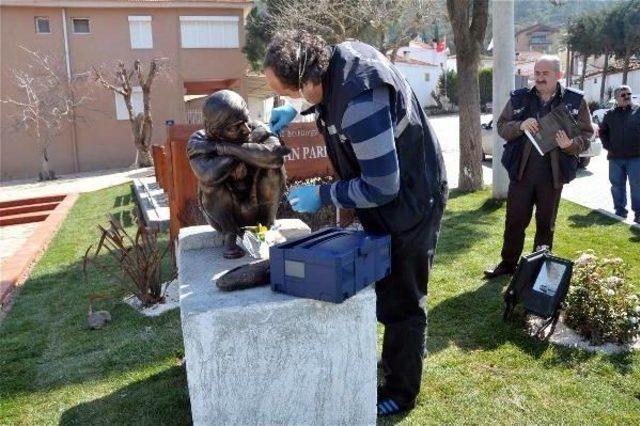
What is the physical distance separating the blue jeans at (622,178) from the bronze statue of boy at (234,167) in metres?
6.01

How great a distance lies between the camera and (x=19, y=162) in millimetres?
21906

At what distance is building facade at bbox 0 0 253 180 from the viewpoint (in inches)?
854

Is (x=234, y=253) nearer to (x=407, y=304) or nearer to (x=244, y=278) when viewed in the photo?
(x=244, y=278)

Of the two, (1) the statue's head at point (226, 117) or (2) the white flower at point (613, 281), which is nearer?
(1) the statue's head at point (226, 117)

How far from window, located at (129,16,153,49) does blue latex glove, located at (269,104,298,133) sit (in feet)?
70.1

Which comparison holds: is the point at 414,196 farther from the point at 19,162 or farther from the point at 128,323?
the point at 19,162

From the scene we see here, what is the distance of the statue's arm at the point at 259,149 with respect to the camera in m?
3.04

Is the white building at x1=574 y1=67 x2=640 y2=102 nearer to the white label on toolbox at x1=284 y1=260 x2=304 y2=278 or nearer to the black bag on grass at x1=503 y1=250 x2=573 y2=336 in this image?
the black bag on grass at x1=503 y1=250 x2=573 y2=336

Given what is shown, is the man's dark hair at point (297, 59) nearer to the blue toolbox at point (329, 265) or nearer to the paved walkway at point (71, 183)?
Answer: the blue toolbox at point (329, 265)

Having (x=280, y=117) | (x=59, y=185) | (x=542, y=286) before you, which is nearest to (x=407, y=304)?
(x=280, y=117)

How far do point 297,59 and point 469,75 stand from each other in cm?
796

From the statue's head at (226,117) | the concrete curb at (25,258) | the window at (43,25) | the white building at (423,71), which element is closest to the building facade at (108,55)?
the window at (43,25)

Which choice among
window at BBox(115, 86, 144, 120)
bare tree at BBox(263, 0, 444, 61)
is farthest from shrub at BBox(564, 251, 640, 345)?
window at BBox(115, 86, 144, 120)

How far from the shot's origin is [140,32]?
22812 millimetres
